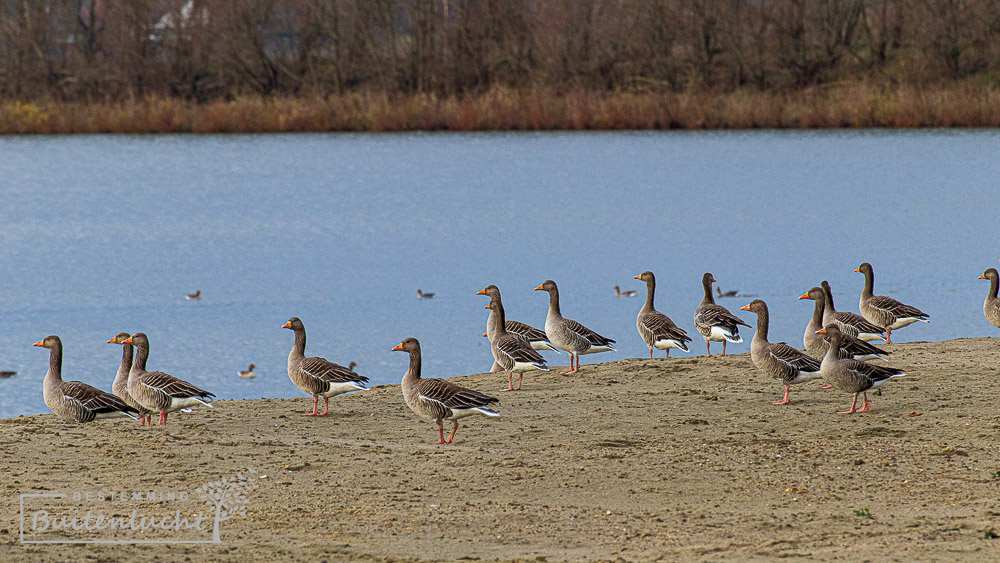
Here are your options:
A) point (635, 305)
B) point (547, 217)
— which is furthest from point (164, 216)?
point (635, 305)

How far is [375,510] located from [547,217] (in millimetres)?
23904

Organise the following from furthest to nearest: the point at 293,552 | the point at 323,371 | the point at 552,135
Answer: the point at 552,135, the point at 323,371, the point at 293,552

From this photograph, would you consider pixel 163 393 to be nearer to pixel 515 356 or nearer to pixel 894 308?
pixel 515 356

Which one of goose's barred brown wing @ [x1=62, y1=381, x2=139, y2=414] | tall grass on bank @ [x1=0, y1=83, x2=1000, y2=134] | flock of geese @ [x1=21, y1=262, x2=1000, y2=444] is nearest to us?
flock of geese @ [x1=21, y1=262, x2=1000, y2=444]

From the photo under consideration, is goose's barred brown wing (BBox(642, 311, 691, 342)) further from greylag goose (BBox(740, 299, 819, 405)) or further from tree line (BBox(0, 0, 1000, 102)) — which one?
tree line (BBox(0, 0, 1000, 102))

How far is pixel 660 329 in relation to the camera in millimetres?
13422

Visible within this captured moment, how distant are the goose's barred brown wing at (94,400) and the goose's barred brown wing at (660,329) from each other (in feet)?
19.3

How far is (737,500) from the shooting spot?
26.1ft

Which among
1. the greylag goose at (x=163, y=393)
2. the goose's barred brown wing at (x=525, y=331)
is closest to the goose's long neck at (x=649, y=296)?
the goose's barred brown wing at (x=525, y=331)

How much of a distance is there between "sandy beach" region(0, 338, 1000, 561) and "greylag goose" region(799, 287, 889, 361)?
420mm

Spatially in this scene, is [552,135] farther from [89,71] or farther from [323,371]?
[323,371]

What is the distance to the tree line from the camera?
193ft

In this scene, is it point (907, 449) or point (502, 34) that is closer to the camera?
point (907, 449)

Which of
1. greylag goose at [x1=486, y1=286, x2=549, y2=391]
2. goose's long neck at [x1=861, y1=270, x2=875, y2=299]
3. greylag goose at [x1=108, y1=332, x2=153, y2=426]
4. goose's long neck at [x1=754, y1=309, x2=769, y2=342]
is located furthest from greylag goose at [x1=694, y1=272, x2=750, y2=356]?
greylag goose at [x1=108, y1=332, x2=153, y2=426]
